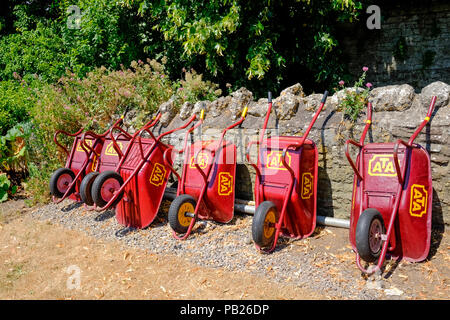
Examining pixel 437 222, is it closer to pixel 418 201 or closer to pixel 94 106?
pixel 418 201

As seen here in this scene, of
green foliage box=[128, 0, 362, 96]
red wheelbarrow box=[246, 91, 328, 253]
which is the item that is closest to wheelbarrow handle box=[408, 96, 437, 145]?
red wheelbarrow box=[246, 91, 328, 253]

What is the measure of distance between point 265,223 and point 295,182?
495 mm

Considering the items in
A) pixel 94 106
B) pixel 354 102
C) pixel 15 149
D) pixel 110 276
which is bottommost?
pixel 110 276

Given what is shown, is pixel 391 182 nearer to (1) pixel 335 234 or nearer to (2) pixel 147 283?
(1) pixel 335 234

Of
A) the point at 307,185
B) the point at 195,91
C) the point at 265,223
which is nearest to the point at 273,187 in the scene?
the point at 307,185

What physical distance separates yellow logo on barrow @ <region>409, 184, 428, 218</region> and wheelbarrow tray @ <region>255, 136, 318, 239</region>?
35.7 inches

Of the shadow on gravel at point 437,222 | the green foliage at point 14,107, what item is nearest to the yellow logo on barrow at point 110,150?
the green foliage at point 14,107

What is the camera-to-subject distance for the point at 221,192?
4.06 metres

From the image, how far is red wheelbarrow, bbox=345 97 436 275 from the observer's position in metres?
2.91

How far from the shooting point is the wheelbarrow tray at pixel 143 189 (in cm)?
418

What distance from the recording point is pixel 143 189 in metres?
4.17

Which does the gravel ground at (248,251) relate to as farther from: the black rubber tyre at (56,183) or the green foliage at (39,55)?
the green foliage at (39,55)

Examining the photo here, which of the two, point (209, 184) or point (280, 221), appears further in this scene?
point (209, 184)

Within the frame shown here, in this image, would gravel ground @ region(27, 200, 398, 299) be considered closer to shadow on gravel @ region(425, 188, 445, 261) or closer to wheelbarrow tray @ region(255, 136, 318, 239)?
wheelbarrow tray @ region(255, 136, 318, 239)
